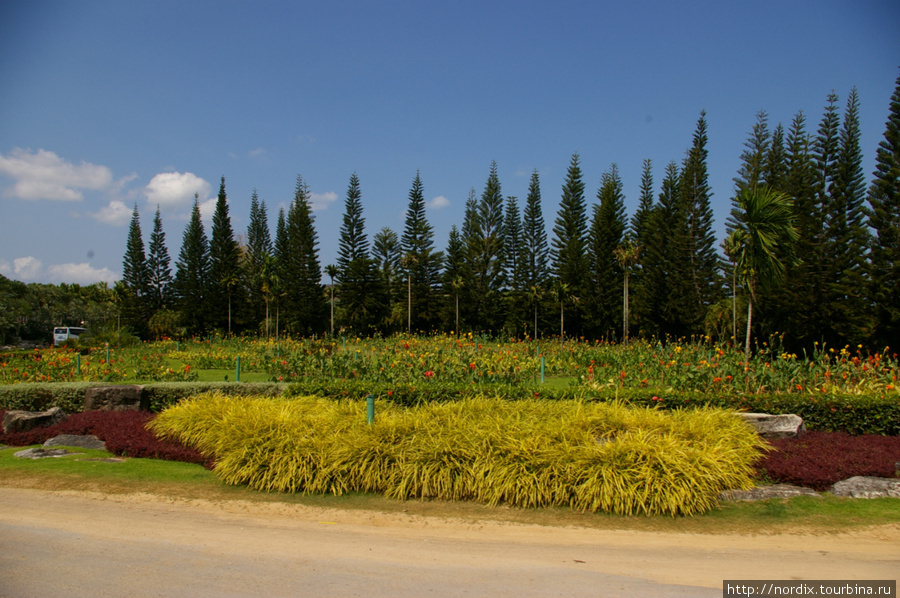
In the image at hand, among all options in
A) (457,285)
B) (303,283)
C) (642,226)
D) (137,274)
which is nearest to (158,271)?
(137,274)

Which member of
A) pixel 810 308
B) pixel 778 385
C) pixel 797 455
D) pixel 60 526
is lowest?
pixel 60 526

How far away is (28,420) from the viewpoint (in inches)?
266

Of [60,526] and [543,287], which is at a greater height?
[543,287]

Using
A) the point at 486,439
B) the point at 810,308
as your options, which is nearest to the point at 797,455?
the point at 486,439

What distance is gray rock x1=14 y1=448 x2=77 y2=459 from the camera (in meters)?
5.75

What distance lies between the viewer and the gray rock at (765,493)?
4.50 m

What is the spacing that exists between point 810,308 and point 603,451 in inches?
719

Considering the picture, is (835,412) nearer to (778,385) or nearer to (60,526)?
(778,385)

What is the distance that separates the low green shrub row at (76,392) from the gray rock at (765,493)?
18.5ft

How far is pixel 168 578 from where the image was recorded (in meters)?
3.15

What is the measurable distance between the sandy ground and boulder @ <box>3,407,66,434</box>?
9.12 ft

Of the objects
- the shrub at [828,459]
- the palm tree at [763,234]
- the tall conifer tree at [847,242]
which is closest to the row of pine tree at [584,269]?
Result: the tall conifer tree at [847,242]

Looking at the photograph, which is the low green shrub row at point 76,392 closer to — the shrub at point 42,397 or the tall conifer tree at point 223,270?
the shrub at point 42,397

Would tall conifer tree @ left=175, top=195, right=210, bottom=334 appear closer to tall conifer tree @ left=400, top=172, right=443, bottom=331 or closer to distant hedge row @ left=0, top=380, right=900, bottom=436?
tall conifer tree @ left=400, top=172, right=443, bottom=331
